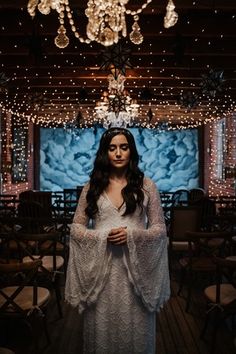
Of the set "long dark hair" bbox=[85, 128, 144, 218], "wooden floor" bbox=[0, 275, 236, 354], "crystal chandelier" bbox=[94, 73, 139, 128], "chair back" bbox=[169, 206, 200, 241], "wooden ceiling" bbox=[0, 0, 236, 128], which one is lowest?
"wooden floor" bbox=[0, 275, 236, 354]

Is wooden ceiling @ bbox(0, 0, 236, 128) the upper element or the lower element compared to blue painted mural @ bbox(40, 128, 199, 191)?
upper

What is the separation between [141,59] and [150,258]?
445 centimetres

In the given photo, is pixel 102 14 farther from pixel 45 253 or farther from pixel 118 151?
pixel 45 253

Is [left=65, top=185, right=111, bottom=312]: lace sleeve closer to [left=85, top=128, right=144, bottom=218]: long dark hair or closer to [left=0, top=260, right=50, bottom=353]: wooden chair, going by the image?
[left=85, top=128, right=144, bottom=218]: long dark hair

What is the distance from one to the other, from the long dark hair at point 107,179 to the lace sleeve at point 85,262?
0.20ft

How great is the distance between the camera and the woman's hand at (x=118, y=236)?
2.22 metres

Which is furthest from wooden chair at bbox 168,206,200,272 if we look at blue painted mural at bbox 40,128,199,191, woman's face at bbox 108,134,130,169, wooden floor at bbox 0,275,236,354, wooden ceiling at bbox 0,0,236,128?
blue painted mural at bbox 40,128,199,191

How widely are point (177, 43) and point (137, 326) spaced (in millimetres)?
3367

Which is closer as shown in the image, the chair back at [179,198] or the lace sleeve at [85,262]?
the lace sleeve at [85,262]

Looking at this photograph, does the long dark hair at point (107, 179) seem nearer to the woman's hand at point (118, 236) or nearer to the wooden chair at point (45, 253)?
the woman's hand at point (118, 236)

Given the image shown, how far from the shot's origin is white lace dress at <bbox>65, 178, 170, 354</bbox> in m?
2.29

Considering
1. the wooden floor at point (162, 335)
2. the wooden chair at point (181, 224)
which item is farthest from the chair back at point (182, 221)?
the wooden floor at point (162, 335)

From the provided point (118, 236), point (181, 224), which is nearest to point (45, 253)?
point (118, 236)

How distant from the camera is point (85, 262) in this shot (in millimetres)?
2336
